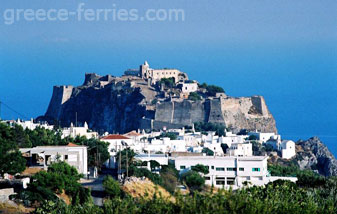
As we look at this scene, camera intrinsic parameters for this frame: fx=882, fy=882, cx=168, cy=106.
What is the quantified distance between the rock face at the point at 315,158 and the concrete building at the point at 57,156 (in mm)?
27785

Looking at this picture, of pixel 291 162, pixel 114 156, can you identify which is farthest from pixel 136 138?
pixel 114 156

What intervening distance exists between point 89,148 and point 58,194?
11.6 meters

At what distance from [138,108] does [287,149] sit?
66.2 ft

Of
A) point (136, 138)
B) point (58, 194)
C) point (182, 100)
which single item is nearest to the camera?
point (58, 194)

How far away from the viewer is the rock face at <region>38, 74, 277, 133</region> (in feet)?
251

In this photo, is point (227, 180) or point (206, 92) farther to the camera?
point (206, 92)

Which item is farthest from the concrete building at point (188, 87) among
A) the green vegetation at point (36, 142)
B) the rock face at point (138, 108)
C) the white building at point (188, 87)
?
the green vegetation at point (36, 142)

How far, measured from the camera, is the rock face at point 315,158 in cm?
6216

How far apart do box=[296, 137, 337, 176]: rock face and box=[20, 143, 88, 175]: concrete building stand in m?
27.8

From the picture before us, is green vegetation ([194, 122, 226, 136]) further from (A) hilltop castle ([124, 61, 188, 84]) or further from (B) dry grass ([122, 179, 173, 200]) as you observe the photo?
(B) dry grass ([122, 179, 173, 200])

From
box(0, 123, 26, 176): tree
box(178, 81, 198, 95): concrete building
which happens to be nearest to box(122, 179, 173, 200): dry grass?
box(0, 123, 26, 176): tree

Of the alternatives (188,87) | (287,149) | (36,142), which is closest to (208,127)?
(188,87)

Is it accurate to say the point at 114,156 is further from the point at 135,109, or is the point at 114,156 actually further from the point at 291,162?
the point at 135,109

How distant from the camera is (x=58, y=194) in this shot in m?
28.6
